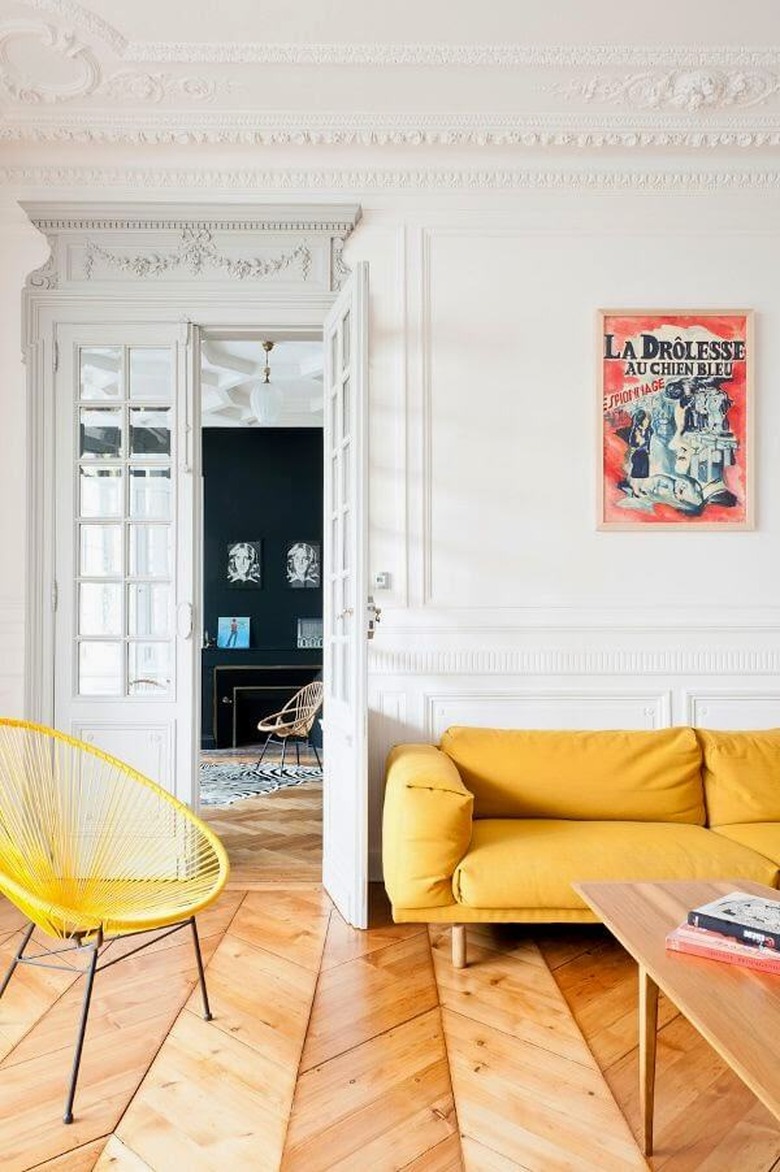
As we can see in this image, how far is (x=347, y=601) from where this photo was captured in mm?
3418

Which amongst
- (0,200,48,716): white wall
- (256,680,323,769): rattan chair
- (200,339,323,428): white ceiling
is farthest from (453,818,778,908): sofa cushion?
(200,339,323,428): white ceiling

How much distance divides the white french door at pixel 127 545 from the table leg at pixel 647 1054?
7.61 ft

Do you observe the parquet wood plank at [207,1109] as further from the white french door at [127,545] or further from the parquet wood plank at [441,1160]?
the white french door at [127,545]

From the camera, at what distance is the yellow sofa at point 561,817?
276 cm

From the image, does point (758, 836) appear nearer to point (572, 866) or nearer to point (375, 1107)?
point (572, 866)

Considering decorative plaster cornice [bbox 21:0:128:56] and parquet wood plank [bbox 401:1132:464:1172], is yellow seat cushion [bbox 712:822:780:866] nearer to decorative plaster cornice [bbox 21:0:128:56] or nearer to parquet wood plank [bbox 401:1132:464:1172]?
parquet wood plank [bbox 401:1132:464:1172]

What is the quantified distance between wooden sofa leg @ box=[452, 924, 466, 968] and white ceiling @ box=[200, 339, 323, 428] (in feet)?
13.1

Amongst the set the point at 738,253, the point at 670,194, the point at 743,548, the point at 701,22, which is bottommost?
the point at 743,548

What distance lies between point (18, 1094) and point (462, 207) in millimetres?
3517

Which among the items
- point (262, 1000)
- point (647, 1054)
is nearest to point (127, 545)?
point (262, 1000)

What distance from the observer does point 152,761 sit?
378 cm

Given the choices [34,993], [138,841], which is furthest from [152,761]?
[34,993]

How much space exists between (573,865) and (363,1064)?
2.98ft

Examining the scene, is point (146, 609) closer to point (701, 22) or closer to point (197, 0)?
point (197, 0)
